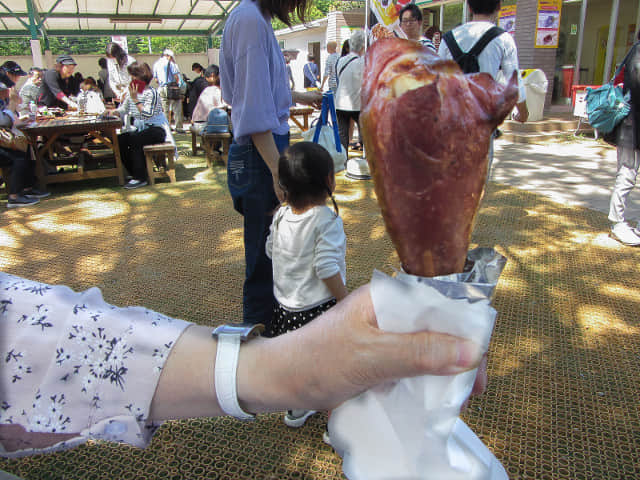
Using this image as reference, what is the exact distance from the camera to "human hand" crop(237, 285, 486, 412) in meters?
0.73

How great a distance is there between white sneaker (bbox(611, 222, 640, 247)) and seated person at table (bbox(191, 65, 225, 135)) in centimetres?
649

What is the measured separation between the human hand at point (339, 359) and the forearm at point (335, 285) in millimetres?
1156

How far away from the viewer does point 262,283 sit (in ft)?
8.38

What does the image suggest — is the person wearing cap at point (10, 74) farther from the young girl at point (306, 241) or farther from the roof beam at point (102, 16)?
the roof beam at point (102, 16)

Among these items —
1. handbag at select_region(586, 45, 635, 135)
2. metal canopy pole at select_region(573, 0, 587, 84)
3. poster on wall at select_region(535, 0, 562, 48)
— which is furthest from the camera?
metal canopy pole at select_region(573, 0, 587, 84)

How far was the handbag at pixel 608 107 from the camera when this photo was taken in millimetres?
3758

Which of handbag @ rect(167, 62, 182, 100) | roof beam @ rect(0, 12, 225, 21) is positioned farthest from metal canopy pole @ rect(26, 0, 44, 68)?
handbag @ rect(167, 62, 182, 100)

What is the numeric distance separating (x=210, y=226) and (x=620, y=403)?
393cm

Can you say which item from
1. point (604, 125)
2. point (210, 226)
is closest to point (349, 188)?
point (210, 226)

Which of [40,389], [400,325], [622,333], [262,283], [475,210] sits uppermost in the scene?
[475,210]

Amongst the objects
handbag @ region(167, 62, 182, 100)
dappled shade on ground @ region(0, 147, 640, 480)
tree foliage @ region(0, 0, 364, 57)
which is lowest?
dappled shade on ground @ region(0, 147, 640, 480)

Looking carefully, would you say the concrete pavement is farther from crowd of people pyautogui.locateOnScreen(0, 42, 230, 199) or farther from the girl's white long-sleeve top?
crowd of people pyautogui.locateOnScreen(0, 42, 230, 199)

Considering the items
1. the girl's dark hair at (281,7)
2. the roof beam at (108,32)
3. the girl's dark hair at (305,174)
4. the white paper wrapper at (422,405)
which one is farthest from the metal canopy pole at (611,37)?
the roof beam at (108,32)

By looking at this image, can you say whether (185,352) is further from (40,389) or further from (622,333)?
(622,333)
